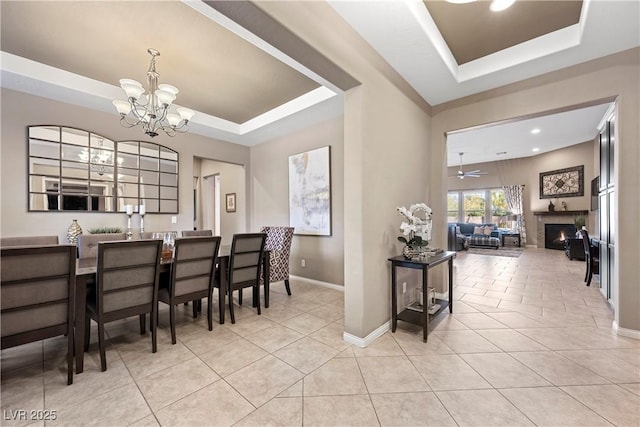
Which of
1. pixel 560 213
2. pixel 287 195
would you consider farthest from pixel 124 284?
pixel 560 213

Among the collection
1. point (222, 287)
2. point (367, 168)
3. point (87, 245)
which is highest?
point (367, 168)

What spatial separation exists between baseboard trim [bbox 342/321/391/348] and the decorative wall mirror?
3632mm

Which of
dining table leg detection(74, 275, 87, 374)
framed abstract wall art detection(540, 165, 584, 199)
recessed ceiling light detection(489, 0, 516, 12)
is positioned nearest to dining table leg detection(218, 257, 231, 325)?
dining table leg detection(74, 275, 87, 374)

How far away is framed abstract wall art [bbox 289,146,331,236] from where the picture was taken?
4.23 meters

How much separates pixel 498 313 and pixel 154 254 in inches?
145

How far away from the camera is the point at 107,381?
71.9 inches

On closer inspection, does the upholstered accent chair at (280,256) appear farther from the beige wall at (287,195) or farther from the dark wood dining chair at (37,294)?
the dark wood dining chair at (37,294)

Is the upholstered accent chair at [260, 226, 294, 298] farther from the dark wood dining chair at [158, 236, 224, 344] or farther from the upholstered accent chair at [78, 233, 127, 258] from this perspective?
the upholstered accent chair at [78, 233, 127, 258]

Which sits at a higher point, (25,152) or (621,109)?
(621,109)

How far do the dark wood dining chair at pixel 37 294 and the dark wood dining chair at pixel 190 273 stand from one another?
676mm

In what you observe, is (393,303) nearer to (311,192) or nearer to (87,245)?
(311,192)

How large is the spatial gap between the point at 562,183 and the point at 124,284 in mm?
11147

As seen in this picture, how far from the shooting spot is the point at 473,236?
920 centimetres

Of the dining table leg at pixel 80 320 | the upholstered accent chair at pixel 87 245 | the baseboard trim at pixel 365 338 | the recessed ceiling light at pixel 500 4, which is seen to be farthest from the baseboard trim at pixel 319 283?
the recessed ceiling light at pixel 500 4
